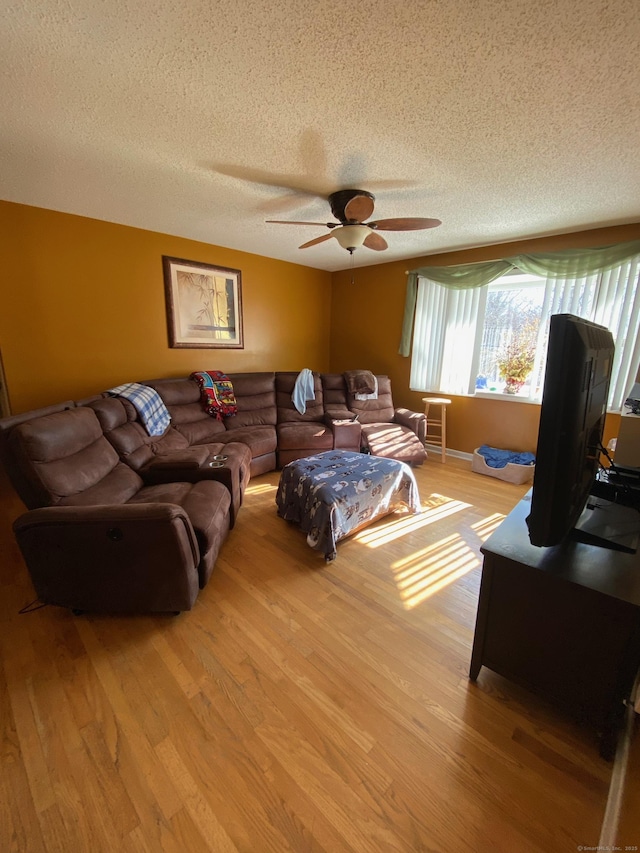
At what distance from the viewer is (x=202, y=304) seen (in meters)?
3.84

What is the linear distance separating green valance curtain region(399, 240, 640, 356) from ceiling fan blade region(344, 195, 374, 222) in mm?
2005

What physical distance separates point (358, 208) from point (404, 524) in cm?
224

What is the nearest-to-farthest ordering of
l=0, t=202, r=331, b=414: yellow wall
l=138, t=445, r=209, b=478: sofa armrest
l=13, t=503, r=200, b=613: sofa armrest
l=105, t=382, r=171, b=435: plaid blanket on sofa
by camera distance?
l=13, t=503, r=200, b=613: sofa armrest, l=138, t=445, r=209, b=478: sofa armrest, l=0, t=202, r=331, b=414: yellow wall, l=105, t=382, r=171, b=435: plaid blanket on sofa

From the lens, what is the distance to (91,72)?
134 centimetres

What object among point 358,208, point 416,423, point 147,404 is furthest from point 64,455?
point 416,423

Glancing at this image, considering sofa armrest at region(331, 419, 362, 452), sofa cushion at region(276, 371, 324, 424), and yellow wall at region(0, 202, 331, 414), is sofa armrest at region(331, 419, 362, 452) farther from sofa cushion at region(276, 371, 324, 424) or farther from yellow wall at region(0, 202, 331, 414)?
yellow wall at region(0, 202, 331, 414)

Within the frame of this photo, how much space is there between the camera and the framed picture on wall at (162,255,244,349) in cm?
360

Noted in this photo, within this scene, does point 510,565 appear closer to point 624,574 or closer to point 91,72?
point 624,574

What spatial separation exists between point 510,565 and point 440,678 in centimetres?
63

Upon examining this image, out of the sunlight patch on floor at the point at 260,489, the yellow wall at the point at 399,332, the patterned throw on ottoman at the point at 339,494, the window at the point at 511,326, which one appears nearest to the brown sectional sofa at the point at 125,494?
the sunlight patch on floor at the point at 260,489

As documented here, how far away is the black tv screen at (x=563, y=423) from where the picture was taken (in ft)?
2.98

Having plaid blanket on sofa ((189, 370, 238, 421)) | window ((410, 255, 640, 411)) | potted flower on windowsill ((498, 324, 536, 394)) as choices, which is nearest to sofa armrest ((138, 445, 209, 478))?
plaid blanket on sofa ((189, 370, 238, 421))

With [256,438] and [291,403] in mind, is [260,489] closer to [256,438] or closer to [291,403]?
[256,438]

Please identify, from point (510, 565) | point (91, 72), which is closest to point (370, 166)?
point (91, 72)
